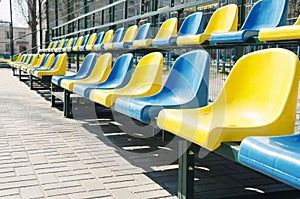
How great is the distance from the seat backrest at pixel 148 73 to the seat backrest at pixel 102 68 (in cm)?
95

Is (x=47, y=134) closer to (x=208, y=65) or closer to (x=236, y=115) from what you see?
(x=208, y=65)

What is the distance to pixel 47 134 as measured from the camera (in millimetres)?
3564

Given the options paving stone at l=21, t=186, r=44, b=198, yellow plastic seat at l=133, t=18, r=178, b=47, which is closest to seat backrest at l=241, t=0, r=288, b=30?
yellow plastic seat at l=133, t=18, r=178, b=47

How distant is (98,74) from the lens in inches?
173

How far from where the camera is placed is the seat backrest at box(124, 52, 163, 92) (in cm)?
293

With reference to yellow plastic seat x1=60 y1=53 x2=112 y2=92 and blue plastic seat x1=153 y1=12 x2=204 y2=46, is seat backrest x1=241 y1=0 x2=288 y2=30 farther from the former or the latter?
yellow plastic seat x1=60 y1=53 x2=112 y2=92

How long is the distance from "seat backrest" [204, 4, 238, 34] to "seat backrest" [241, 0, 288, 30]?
0.21 m

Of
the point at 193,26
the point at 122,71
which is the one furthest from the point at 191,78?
the point at 193,26

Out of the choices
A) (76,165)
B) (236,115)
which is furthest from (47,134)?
(236,115)

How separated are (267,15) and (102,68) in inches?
84.2

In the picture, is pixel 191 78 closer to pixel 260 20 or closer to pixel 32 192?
pixel 260 20

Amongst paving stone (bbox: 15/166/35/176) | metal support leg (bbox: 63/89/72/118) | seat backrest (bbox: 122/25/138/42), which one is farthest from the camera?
seat backrest (bbox: 122/25/138/42)

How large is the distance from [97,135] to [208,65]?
162 cm

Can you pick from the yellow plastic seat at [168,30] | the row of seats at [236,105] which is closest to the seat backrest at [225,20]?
the yellow plastic seat at [168,30]
